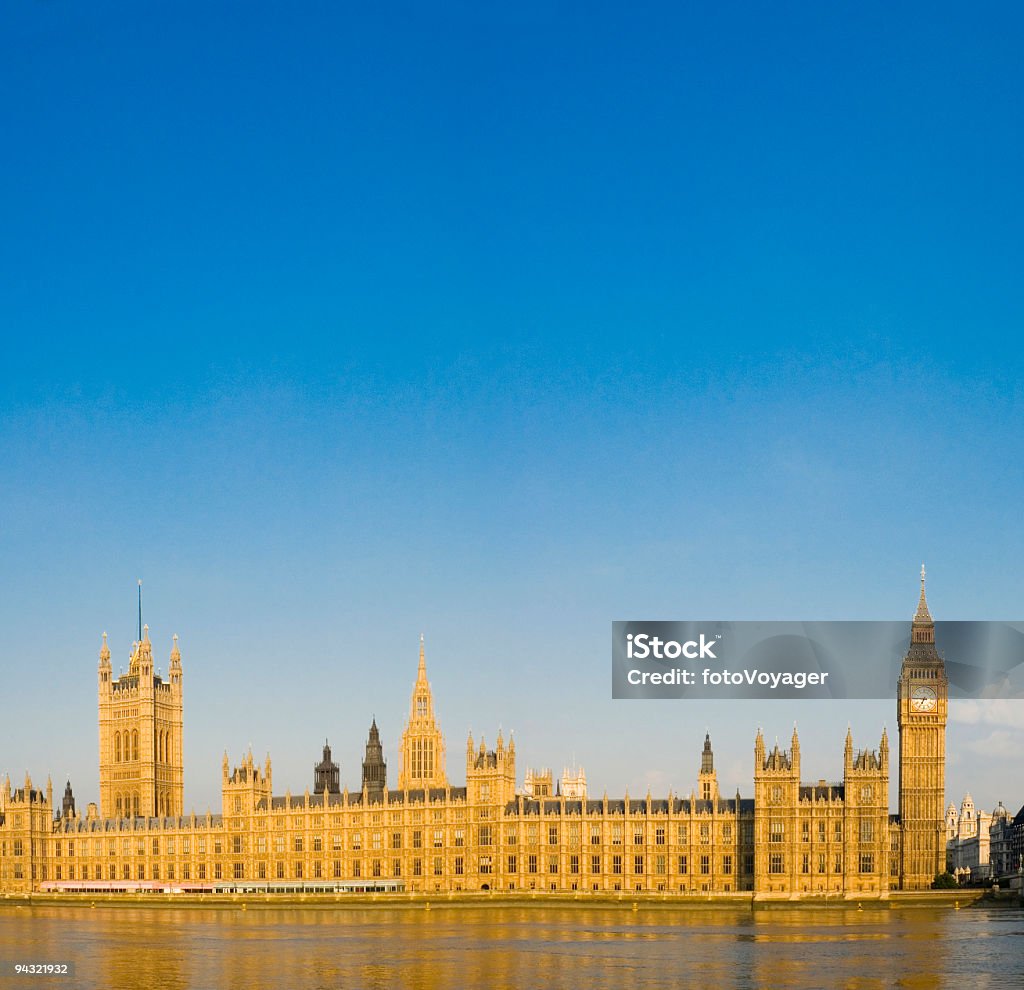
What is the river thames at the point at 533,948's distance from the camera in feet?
250

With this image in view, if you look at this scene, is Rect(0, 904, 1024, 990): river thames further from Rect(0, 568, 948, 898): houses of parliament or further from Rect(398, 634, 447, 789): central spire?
Rect(398, 634, 447, 789): central spire

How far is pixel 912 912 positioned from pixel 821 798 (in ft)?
52.7

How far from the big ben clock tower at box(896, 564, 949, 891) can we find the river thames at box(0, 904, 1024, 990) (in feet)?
52.7

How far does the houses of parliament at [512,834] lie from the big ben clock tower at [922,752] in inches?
5.6

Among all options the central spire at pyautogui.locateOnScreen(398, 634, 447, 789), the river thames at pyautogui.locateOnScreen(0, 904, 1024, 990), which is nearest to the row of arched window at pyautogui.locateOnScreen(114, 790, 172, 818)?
the central spire at pyautogui.locateOnScreen(398, 634, 447, 789)

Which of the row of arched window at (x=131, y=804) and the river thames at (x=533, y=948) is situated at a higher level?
the river thames at (x=533, y=948)

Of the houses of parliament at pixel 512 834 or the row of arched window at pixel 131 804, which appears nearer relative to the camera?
the houses of parliament at pixel 512 834

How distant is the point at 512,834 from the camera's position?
144125 millimetres

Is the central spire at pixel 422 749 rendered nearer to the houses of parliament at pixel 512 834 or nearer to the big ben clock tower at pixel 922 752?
the houses of parliament at pixel 512 834

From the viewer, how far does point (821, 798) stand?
137000 millimetres

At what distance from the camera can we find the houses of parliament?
136 m

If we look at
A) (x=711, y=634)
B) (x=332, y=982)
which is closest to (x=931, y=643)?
(x=711, y=634)

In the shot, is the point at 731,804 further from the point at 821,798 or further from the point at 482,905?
the point at 482,905

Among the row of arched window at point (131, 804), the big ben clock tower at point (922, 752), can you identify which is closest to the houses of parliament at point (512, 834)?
the big ben clock tower at point (922, 752)
